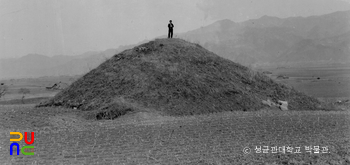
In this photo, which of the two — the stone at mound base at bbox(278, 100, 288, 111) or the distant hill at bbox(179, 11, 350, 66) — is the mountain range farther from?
the stone at mound base at bbox(278, 100, 288, 111)

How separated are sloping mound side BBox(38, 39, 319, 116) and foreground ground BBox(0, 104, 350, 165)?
2527 millimetres

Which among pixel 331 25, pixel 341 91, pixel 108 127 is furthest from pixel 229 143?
pixel 331 25

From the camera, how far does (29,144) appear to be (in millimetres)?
7961

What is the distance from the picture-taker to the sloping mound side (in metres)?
→ 13.8

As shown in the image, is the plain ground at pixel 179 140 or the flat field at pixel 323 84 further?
the flat field at pixel 323 84

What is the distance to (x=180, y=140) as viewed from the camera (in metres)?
8.28

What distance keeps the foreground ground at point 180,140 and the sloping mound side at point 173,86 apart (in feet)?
8.29

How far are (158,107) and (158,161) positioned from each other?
648 centimetres

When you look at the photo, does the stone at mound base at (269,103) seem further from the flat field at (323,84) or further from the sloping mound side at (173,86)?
the flat field at (323,84)

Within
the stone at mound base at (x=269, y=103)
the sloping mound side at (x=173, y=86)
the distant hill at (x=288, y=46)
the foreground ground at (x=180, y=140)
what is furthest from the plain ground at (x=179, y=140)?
the distant hill at (x=288, y=46)

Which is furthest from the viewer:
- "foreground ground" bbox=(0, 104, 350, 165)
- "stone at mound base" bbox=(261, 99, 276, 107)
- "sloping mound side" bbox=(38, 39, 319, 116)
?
"stone at mound base" bbox=(261, 99, 276, 107)

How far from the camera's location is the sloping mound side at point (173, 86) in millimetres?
13820

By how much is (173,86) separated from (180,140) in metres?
6.75

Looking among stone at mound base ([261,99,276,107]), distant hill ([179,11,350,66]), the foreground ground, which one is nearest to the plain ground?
the foreground ground
